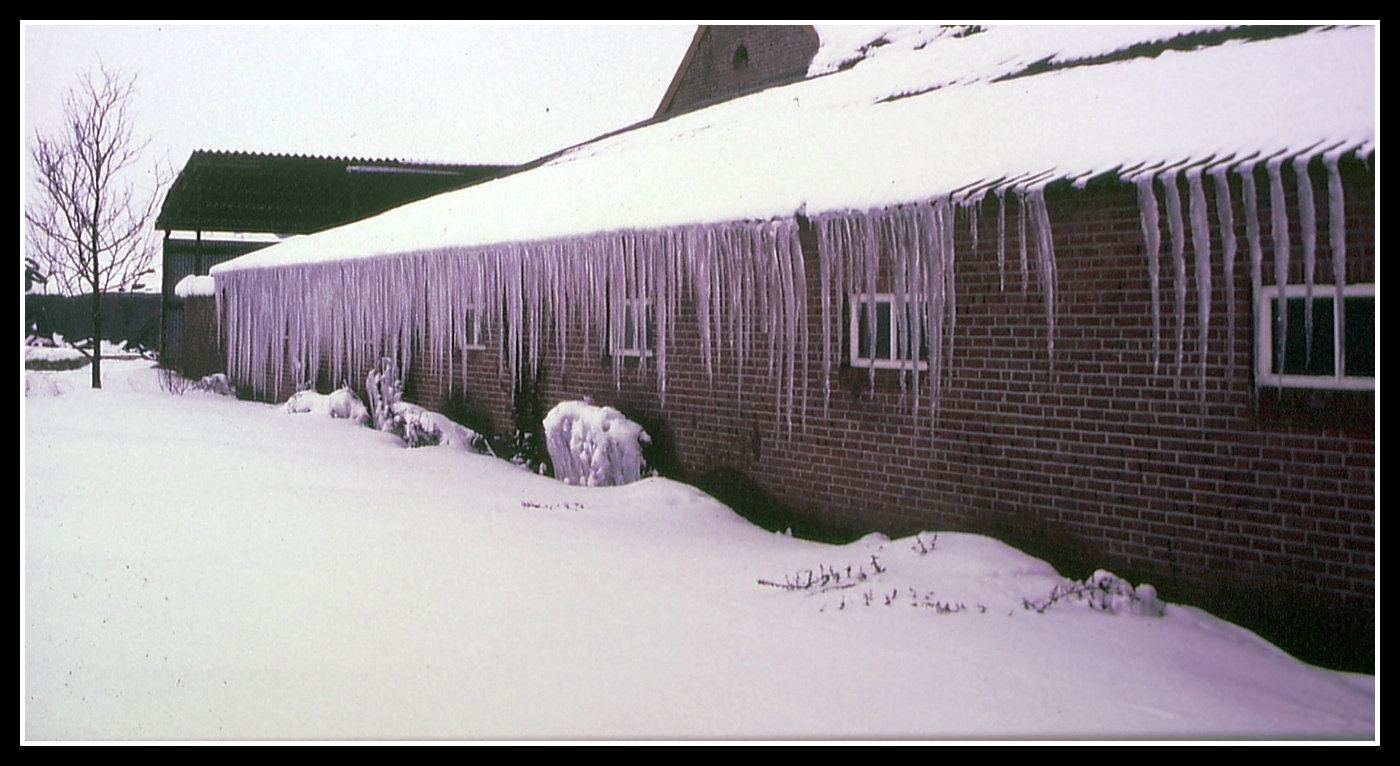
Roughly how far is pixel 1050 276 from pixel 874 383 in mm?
1482

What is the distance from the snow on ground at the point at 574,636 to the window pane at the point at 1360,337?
53.4 inches

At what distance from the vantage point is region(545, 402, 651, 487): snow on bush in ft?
27.5

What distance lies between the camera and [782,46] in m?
14.6

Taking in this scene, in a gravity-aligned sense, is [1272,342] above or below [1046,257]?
below

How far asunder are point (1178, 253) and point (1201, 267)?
0.42ft

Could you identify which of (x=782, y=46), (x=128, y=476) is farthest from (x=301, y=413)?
(x=782, y=46)

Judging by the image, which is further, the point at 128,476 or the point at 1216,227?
the point at 128,476

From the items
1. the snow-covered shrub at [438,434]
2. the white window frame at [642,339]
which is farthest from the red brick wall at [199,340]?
the white window frame at [642,339]

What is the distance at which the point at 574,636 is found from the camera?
14.9ft

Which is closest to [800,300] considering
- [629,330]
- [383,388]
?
[629,330]

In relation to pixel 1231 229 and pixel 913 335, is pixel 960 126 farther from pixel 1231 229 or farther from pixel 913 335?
pixel 1231 229

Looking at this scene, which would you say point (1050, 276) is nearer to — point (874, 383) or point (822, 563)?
point (874, 383)

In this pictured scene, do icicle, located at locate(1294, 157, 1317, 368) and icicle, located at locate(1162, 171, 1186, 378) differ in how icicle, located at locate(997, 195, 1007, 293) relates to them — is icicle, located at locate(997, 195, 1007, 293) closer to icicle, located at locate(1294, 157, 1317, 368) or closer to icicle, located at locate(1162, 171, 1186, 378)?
icicle, located at locate(1162, 171, 1186, 378)

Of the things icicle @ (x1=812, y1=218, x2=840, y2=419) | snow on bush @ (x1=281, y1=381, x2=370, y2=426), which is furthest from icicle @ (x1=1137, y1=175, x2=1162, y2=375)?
snow on bush @ (x1=281, y1=381, x2=370, y2=426)
